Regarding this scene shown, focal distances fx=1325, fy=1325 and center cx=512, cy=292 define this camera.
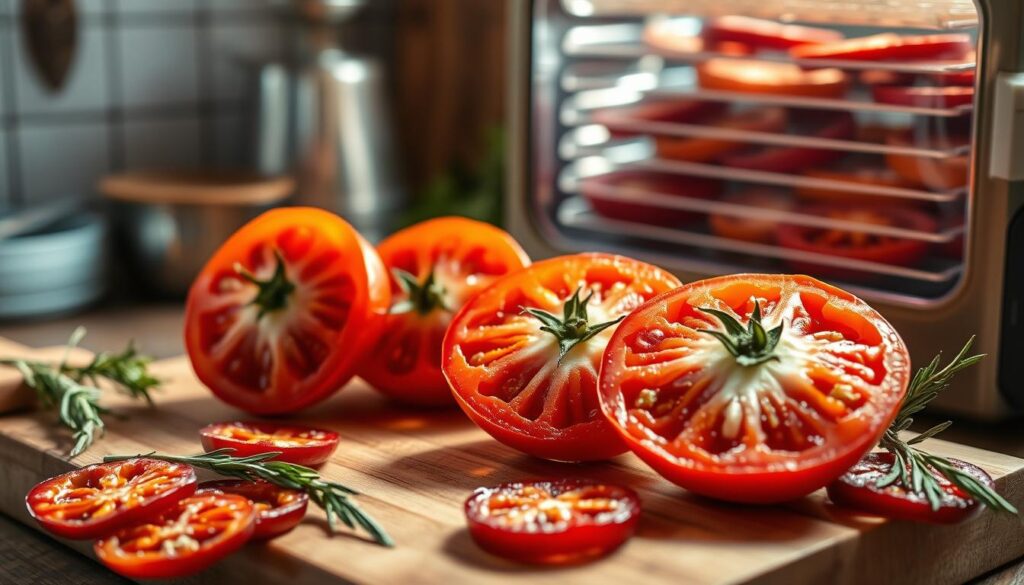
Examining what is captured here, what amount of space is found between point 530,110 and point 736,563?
0.64m

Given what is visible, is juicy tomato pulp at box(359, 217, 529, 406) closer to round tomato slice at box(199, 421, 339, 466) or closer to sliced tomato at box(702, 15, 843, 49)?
round tomato slice at box(199, 421, 339, 466)

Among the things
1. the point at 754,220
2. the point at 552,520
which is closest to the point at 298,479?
the point at 552,520

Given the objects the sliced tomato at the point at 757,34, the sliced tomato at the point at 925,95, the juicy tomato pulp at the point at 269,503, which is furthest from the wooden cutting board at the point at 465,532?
the sliced tomato at the point at 757,34

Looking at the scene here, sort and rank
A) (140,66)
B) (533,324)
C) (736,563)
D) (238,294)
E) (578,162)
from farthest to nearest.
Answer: (140,66) < (578,162) < (238,294) < (533,324) < (736,563)

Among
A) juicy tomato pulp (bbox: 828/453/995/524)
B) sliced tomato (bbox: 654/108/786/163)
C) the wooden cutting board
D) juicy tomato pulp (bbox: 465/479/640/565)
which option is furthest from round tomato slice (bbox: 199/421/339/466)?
sliced tomato (bbox: 654/108/786/163)

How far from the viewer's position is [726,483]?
73cm

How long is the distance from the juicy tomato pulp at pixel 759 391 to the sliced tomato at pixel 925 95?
0.26m

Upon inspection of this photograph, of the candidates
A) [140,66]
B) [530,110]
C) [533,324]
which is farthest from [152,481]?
[140,66]

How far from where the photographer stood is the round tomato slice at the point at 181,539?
69 cm

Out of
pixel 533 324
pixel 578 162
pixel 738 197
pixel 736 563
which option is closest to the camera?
pixel 736 563

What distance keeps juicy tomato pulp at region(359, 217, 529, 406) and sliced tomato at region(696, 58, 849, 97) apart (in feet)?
0.84

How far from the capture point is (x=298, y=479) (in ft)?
2.50

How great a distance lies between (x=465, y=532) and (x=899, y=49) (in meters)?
0.54

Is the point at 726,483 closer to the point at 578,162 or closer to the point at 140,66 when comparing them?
the point at 578,162
